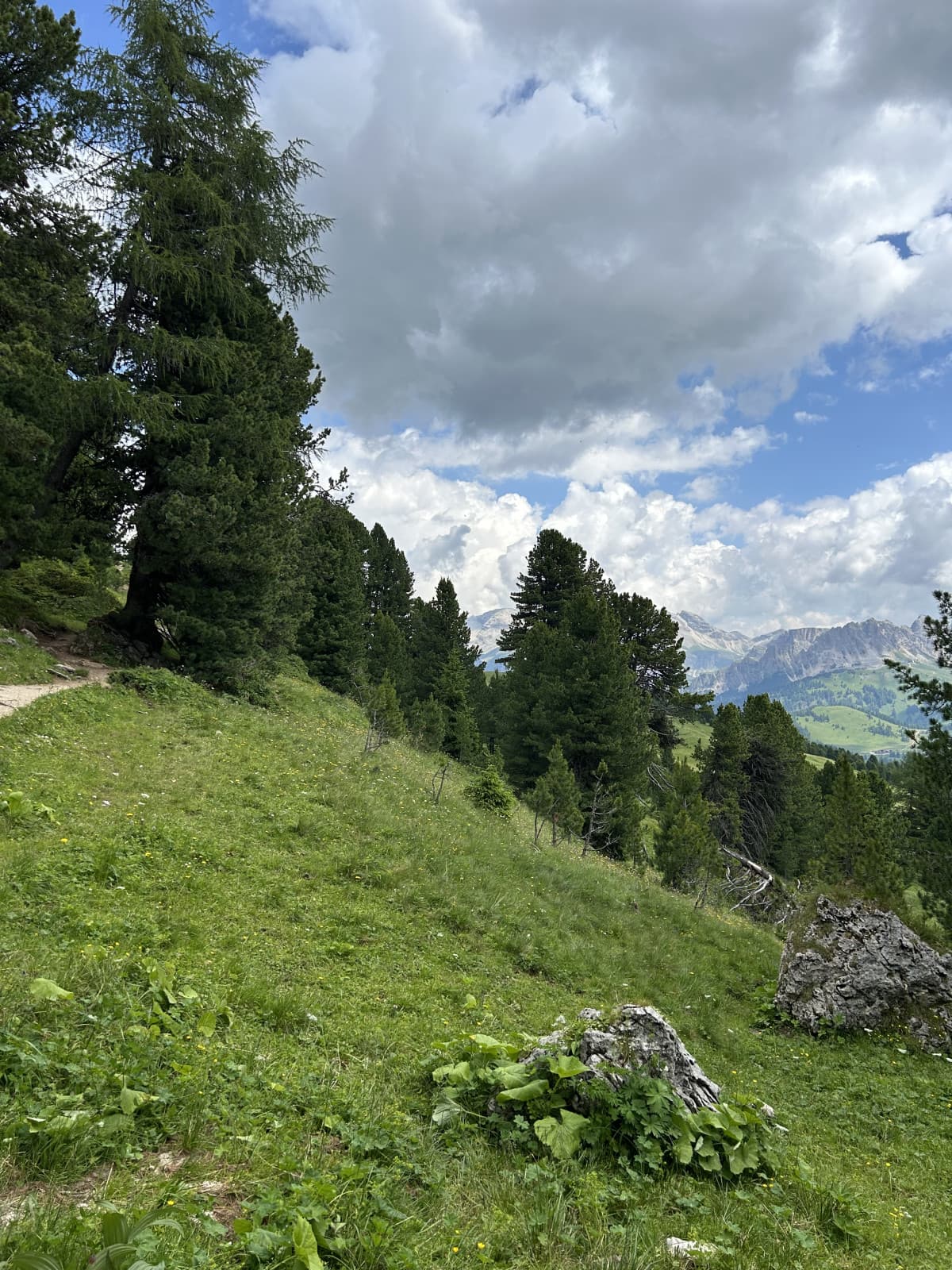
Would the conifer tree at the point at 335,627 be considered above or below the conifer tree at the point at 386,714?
above

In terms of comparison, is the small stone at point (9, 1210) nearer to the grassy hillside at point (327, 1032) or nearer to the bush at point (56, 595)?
the grassy hillside at point (327, 1032)

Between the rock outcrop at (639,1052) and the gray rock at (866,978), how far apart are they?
26.5 ft

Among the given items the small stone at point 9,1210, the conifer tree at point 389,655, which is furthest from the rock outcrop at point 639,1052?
the conifer tree at point 389,655

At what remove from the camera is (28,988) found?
501cm

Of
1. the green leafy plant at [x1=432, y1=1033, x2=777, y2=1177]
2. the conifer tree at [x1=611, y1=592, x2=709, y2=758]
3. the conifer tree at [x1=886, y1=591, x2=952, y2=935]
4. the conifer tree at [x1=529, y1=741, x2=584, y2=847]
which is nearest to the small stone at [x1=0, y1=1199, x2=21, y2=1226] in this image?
the green leafy plant at [x1=432, y1=1033, x2=777, y2=1177]

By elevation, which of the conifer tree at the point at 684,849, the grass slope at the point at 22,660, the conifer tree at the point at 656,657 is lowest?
the conifer tree at the point at 684,849

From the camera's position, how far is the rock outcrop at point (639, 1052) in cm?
563

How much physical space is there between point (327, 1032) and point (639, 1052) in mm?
3127

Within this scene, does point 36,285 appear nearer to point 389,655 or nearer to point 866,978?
point 866,978

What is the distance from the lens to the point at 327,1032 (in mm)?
6402

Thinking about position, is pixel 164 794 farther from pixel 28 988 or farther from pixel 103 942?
pixel 28 988

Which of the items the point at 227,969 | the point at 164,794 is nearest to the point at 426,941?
the point at 227,969

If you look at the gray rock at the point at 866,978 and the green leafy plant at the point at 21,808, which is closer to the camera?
the green leafy plant at the point at 21,808

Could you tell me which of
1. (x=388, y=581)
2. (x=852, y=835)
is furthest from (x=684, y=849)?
(x=388, y=581)
